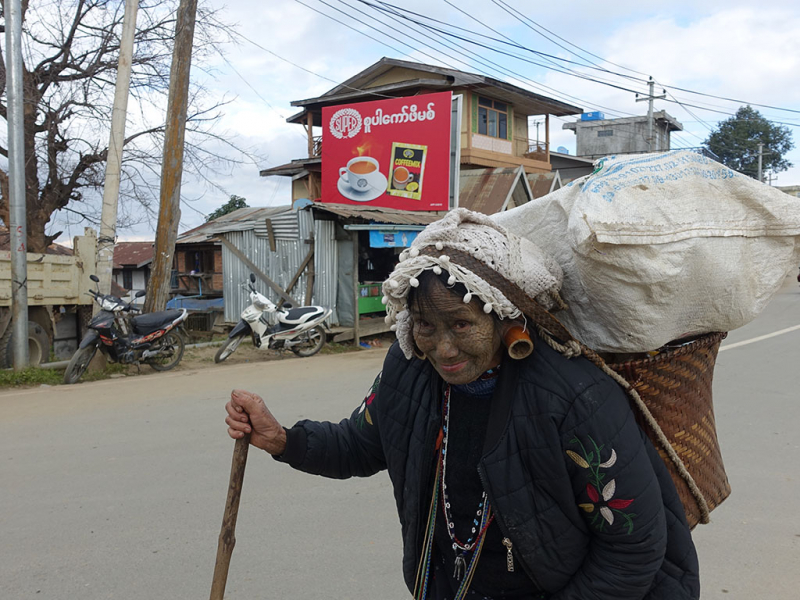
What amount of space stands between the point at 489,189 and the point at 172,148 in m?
12.6

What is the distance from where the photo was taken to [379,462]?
201cm

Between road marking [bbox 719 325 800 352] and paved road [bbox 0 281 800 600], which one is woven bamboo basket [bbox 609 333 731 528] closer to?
paved road [bbox 0 281 800 600]

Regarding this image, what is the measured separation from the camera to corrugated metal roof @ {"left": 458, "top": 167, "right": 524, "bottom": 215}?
20062mm

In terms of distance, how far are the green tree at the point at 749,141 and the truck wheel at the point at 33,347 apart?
46.3 metres

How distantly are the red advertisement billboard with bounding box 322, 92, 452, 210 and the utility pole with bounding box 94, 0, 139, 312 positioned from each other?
27.5ft

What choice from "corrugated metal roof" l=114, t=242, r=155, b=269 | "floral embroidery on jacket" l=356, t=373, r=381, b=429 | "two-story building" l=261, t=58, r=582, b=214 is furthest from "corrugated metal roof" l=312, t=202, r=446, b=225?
"corrugated metal roof" l=114, t=242, r=155, b=269

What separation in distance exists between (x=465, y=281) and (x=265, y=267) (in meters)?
12.2

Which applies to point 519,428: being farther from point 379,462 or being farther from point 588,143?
point 588,143

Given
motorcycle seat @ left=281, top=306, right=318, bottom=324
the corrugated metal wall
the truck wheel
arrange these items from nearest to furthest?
the truck wheel < motorcycle seat @ left=281, top=306, right=318, bottom=324 < the corrugated metal wall

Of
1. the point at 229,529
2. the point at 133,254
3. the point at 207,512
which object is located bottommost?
the point at 207,512

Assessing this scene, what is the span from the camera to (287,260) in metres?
12.9

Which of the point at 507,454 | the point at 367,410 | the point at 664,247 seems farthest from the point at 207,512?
the point at 664,247

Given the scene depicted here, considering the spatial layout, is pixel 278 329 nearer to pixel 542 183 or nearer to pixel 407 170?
pixel 407 170

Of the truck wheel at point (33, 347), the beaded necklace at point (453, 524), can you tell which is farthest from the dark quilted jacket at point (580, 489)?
the truck wheel at point (33, 347)
